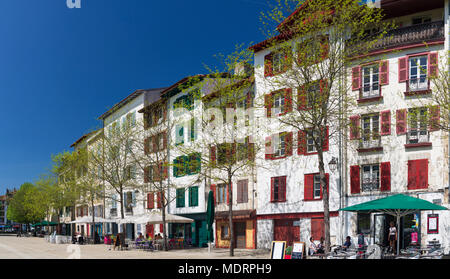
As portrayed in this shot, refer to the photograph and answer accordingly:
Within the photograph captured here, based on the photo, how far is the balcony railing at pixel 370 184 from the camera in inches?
1191

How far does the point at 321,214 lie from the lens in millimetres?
32938

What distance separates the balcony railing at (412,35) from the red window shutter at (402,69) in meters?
0.95

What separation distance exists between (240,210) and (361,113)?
1357cm

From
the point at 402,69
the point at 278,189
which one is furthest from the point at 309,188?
the point at 402,69

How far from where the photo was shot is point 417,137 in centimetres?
2888

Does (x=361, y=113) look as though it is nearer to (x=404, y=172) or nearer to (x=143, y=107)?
(x=404, y=172)

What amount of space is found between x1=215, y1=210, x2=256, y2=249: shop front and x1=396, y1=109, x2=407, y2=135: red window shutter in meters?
13.4

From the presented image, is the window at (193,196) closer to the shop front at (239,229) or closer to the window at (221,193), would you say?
the window at (221,193)

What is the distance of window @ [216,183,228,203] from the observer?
137 feet

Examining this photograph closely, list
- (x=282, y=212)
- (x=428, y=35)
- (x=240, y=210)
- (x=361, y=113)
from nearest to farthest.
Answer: (x=428, y=35)
(x=361, y=113)
(x=282, y=212)
(x=240, y=210)

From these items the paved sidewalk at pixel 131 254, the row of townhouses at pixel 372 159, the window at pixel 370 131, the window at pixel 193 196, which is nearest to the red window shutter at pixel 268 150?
the row of townhouses at pixel 372 159

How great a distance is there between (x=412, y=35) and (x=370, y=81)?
364 centimetres
